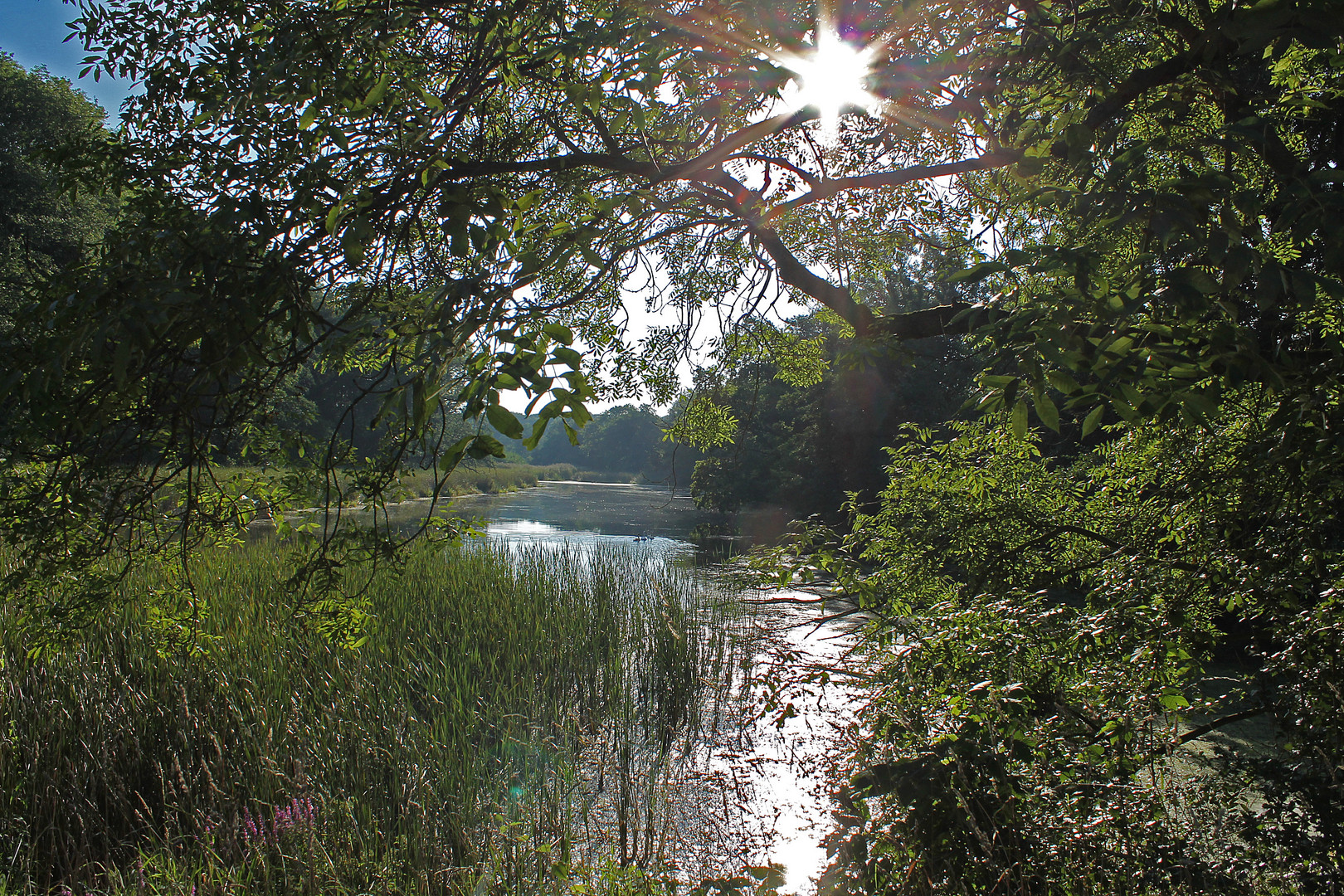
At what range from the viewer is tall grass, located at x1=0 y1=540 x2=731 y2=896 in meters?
3.16

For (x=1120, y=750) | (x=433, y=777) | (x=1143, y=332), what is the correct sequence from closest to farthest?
(x=1143, y=332)
(x=1120, y=750)
(x=433, y=777)

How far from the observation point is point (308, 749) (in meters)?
3.86

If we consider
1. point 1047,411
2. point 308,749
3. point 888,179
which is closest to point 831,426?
point 888,179

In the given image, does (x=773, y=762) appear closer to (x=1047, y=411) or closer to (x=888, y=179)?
(x=888, y=179)

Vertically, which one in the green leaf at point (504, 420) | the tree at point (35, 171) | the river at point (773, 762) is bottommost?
the river at point (773, 762)

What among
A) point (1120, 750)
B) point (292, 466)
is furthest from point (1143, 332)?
point (292, 466)

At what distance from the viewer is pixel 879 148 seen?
5.23 m

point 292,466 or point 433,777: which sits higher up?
point 292,466

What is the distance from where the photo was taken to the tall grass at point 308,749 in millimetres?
3160

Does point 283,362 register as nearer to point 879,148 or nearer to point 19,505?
point 19,505

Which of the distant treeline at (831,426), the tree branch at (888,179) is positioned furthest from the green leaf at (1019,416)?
the distant treeline at (831,426)

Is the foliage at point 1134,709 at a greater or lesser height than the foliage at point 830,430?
lesser

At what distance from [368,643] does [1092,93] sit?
5.57m

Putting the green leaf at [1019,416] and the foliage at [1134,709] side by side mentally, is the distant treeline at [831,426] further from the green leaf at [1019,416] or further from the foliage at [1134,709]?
the green leaf at [1019,416]
